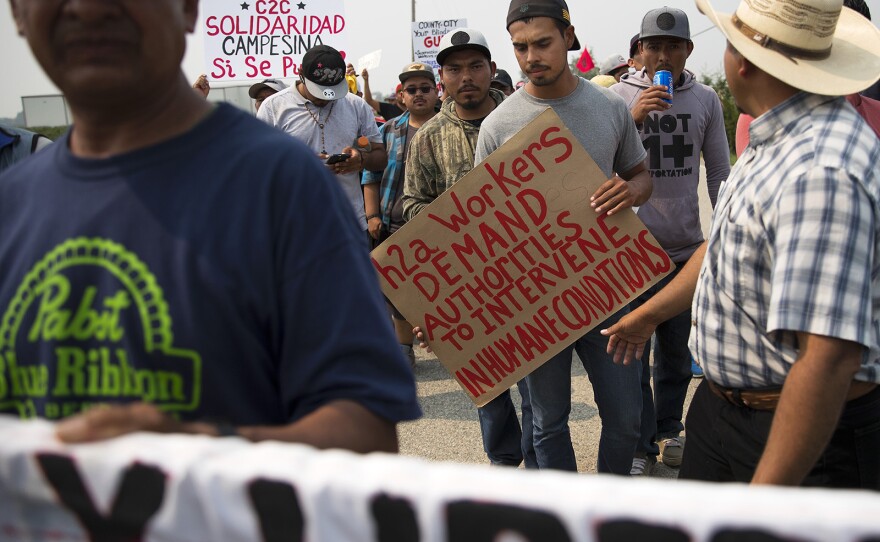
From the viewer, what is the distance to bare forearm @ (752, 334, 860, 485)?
1.77 meters

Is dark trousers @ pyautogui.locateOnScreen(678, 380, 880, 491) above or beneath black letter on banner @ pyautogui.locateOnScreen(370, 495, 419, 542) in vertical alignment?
beneath

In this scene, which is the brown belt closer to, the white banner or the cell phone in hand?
the white banner

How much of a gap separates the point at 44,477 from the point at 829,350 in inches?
58.3

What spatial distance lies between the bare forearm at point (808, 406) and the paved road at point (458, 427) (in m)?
2.51

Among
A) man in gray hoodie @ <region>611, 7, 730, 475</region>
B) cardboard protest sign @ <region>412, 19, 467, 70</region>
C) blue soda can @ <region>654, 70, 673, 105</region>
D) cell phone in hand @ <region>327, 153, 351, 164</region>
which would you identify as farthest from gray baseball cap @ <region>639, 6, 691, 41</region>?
cardboard protest sign @ <region>412, 19, 467, 70</region>

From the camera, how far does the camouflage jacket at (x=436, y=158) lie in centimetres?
393

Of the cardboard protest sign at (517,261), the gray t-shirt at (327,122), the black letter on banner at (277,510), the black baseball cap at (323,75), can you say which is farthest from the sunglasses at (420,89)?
the black letter on banner at (277,510)

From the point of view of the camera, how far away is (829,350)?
69.4 inches

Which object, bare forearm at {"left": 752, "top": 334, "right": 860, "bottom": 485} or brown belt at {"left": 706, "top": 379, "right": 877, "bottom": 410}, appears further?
brown belt at {"left": 706, "top": 379, "right": 877, "bottom": 410}

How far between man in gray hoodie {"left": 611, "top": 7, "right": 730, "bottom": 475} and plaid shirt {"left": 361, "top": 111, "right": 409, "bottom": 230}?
1.60 meters

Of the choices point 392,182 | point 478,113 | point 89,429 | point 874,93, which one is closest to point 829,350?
point 89,429

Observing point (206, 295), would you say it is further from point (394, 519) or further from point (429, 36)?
point (429, 36)

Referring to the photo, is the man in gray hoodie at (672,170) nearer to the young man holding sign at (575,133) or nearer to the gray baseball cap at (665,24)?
the gray baseball cap at (665,24)

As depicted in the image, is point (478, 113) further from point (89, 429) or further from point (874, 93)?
point (89, 429)
